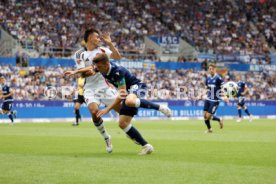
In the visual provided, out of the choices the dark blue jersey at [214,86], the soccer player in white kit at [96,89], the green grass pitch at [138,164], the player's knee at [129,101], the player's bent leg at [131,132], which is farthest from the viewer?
the dark blue jersey at [214,86]

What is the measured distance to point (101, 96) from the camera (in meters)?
14.6

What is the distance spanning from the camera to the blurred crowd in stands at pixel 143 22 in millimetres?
45625

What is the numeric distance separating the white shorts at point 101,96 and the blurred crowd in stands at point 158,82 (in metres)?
19.3

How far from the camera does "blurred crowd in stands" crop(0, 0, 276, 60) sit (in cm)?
4562

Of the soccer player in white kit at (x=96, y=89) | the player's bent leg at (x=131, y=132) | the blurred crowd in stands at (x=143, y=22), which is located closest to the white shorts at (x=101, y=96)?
the soccer player in white kit at (x=96, y=89)

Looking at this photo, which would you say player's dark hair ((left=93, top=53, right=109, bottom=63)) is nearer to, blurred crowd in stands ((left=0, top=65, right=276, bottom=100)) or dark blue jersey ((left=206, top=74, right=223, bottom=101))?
dark blue jersey ((left=206, top=74, right=223, bottom=101))

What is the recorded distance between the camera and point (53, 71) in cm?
4272

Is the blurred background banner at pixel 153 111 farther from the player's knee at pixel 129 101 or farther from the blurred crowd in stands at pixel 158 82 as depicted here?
the player's knee at pixel 129 101

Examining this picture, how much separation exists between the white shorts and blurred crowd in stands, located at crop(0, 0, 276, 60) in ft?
98.8

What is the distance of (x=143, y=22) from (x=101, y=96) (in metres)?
40.4

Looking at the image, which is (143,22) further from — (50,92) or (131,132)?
(131,132)

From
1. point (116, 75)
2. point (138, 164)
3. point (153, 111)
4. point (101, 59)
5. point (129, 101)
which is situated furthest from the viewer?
point (153, 111)

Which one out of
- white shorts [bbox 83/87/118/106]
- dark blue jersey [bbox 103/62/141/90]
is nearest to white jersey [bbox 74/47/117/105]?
white shorts [bbox 83/87/118/106]

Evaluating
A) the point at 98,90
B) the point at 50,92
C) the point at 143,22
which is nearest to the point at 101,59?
the point at 98,90
